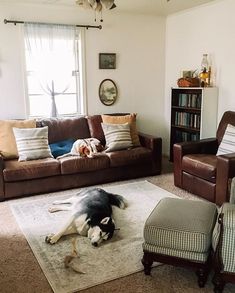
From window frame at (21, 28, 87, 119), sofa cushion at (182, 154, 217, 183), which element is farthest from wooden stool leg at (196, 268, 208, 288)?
window frame at (21, 28, 87, 119)

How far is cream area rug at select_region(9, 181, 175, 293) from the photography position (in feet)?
7.13

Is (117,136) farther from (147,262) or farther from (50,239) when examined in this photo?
(147,262)

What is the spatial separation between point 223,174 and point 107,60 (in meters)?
2.66

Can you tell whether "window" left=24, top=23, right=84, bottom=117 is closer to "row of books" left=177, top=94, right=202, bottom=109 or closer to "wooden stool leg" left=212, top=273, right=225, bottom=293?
"row of books" left=177, top=94, right=202, bottom=109

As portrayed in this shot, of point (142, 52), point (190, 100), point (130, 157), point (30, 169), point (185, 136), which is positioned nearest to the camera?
point (30, 169)

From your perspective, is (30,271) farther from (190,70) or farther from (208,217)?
(190,70)

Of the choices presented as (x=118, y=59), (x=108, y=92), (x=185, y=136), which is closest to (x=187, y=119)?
(x=185, y=136)

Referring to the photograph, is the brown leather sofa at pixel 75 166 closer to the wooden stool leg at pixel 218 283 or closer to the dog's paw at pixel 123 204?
the dog's paw at pixel 123 204

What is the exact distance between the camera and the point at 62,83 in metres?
4.67

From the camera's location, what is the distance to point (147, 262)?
2.16 m

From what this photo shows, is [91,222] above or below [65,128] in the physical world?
below

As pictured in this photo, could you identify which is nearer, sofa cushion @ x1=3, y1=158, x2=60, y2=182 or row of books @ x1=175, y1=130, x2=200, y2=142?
sofa cushion @ x1=3, y1=158, x2=60, y2=182

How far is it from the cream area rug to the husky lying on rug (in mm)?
622

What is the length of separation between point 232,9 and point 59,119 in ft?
9.00
